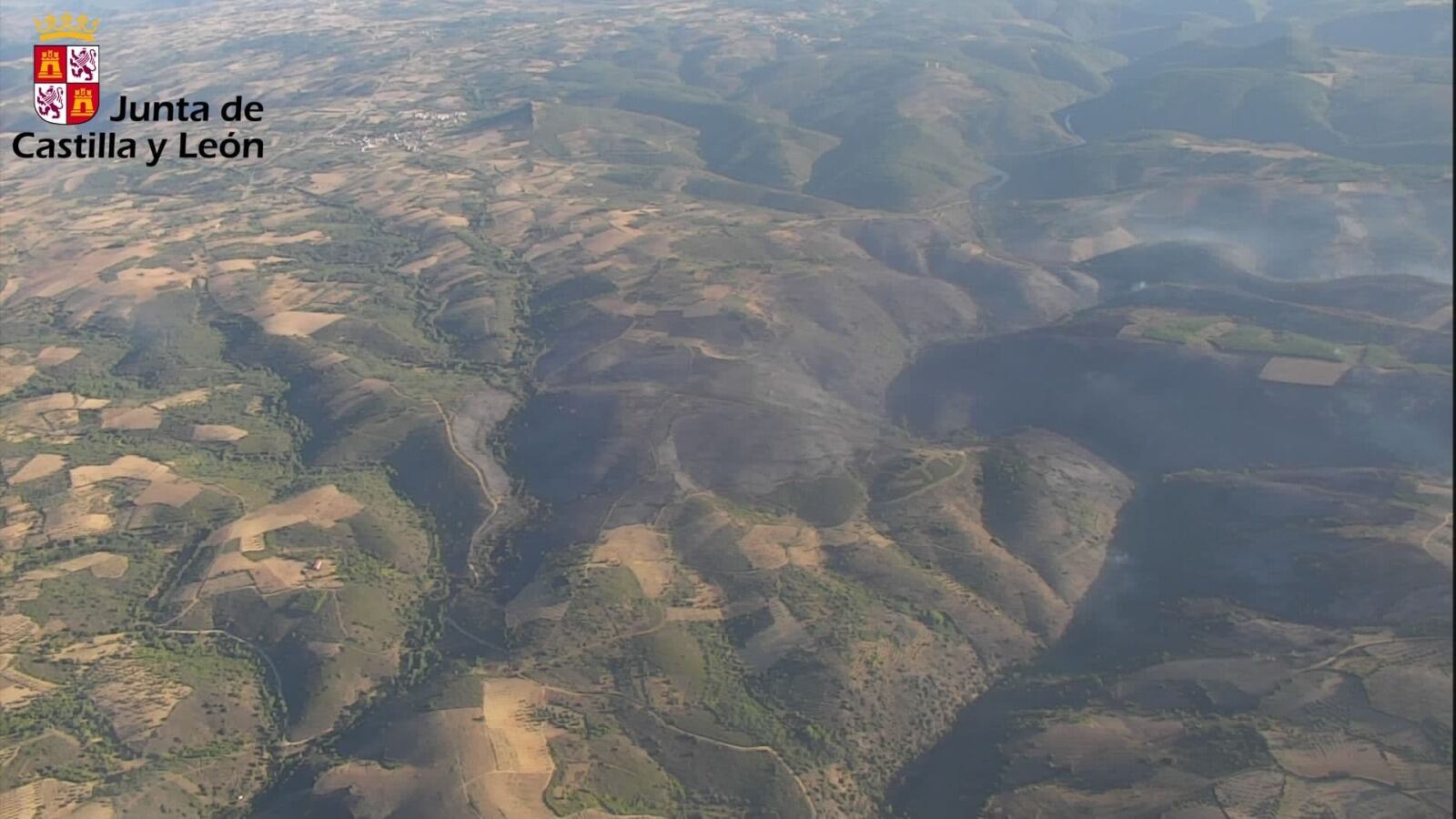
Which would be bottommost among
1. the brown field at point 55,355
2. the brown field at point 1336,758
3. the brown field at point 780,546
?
the brown field at point 55,355

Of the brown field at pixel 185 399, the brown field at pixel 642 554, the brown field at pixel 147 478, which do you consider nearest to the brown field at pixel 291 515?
the brown field at pixel 147 478

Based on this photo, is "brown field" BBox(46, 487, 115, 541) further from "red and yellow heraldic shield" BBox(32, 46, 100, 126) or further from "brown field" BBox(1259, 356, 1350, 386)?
"brown field" BBox(1259, 356, 1350, 386)

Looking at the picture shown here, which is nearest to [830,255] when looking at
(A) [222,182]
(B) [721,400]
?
(B) [721,400]

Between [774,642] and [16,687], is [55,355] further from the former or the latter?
[774,642]

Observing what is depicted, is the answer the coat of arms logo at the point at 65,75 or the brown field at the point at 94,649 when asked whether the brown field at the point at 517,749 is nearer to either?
the brown field at the point at 94,649

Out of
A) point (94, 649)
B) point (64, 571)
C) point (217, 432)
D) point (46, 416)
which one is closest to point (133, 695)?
point (94, 649)
